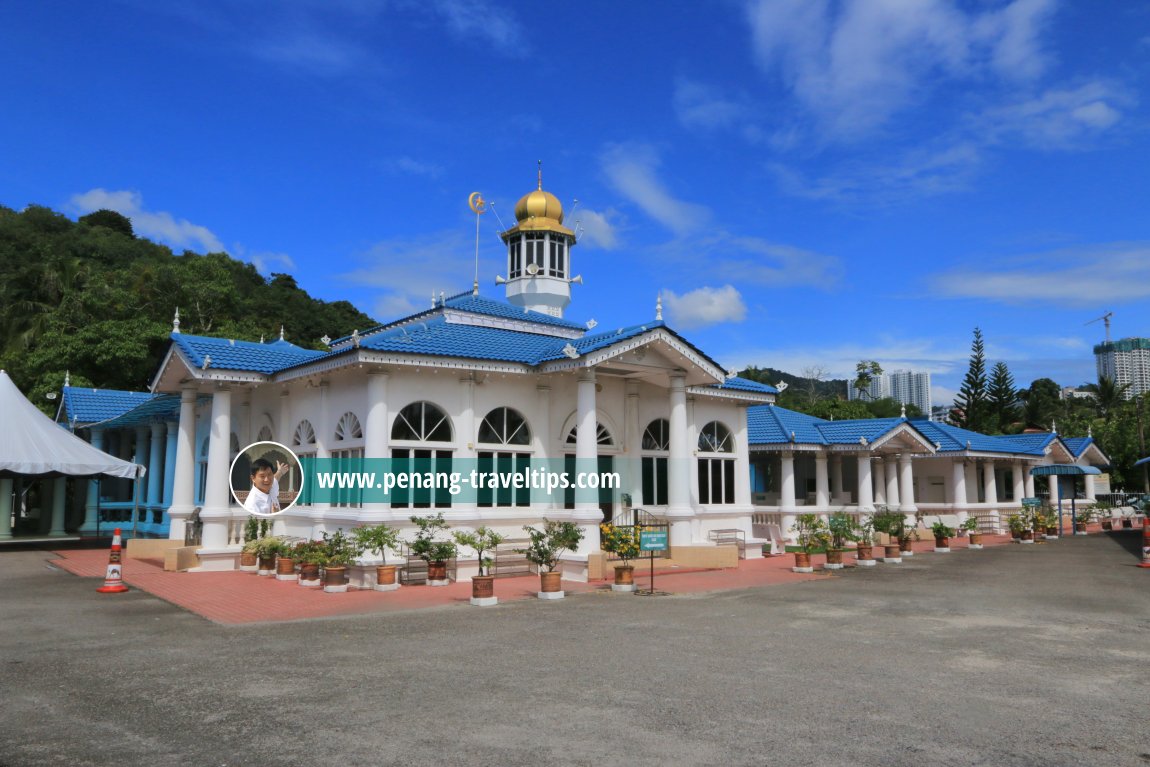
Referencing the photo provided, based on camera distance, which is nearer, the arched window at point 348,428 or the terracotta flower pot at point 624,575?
the terracotta flower pot at point 624,575

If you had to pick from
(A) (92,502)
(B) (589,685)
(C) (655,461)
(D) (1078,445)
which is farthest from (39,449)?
(D) (1078,445)

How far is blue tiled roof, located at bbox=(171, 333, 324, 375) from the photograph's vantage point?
16000 mm

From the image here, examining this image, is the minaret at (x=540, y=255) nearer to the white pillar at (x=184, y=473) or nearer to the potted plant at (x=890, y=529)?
the white pillar at (x=184, y=473)

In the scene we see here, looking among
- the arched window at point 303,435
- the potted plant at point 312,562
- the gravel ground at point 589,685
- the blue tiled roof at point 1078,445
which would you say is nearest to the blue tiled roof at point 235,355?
the arched window at point 303,435

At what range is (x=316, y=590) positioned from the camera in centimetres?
1323

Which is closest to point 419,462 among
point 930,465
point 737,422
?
point 737,422

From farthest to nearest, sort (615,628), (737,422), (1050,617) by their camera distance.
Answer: (737,422), (1050,617), (615,628)

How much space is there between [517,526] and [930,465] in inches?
787

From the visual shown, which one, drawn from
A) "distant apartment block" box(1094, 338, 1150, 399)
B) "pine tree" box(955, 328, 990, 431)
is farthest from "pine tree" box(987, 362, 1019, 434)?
"distant apartment block" box(1094, 338, 1150, 399)

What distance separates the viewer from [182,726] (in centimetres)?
560

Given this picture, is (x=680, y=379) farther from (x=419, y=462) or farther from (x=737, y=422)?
(x=419, y=462)

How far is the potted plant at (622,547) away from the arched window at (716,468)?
13.3ft

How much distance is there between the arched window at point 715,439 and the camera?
62.2ft

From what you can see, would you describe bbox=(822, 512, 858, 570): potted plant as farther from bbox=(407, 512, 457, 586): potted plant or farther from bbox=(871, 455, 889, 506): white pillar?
bbox=(407, 512, 457, 586): potted plant
